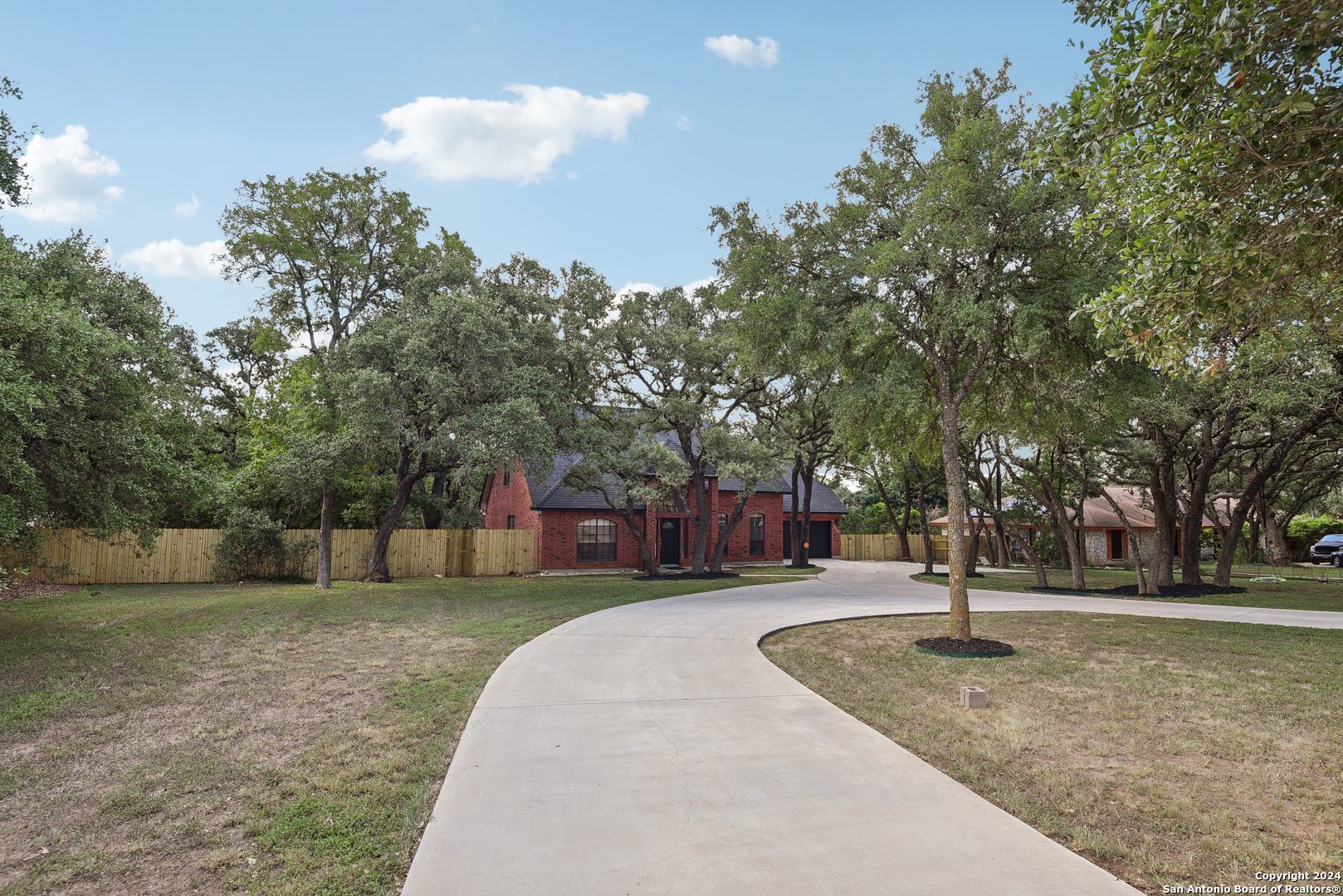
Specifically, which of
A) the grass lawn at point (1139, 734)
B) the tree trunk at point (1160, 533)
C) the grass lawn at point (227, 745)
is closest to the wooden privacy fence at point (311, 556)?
the grass lawn at point (227, 745)

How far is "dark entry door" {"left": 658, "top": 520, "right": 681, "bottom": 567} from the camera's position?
2819cm

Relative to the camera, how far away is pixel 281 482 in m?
16.9

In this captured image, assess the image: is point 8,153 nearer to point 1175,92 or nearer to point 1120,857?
point 1175,92

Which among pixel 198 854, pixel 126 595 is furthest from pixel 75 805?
pixel 126 595

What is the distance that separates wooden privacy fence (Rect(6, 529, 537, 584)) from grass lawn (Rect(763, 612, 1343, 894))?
48.7 ft

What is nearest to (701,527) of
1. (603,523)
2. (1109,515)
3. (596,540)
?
(603,523)

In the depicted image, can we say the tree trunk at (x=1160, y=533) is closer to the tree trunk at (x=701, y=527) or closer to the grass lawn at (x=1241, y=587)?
the grass lawn at (x=1241, y=587)

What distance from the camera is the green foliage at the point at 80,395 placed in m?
7.39

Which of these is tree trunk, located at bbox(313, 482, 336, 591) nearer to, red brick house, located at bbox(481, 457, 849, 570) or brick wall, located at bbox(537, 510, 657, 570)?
red brick house, located at bbox(481, 457, 849, 570)

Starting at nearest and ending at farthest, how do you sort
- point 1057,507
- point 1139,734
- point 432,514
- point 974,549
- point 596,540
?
point 1139,734 → point 1057,507 → point 974,549 → point 596,540 → point 432,514

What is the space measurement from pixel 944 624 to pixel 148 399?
45.8 feet

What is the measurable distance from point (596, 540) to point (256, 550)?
1159cm

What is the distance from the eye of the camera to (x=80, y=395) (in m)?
8.04

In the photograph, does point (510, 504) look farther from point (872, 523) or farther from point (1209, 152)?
point (1209, 152)
